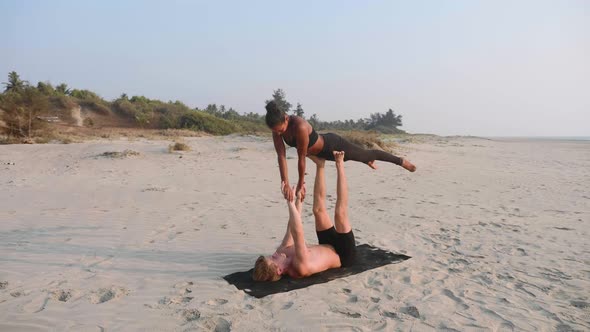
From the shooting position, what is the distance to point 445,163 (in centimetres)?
1394

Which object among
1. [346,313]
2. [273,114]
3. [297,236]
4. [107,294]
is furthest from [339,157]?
[107,294]

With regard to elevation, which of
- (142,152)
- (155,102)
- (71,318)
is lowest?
(71,318)

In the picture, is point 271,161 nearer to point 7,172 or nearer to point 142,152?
point 142,152

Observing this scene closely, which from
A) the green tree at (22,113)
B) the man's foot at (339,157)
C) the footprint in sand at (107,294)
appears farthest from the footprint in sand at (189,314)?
the green tree at (22,113)

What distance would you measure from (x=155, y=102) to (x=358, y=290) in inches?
1386

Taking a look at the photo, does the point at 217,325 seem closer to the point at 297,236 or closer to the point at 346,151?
the point at 297,236

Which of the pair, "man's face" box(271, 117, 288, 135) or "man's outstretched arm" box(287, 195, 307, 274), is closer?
"man's outstretched arm" box(287, 195, 307, 274)

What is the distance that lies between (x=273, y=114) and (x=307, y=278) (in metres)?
1.81

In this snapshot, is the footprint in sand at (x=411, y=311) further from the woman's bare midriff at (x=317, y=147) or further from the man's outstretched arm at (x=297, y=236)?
the woman's bare midriff at (x=317, y=147)

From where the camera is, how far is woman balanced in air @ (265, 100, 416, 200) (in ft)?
14.6

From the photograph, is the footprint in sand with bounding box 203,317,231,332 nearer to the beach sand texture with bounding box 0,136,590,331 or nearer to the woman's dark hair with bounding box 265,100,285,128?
the beach sand texture with bounding box 0,136,590,331

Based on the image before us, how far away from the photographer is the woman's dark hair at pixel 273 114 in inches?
174

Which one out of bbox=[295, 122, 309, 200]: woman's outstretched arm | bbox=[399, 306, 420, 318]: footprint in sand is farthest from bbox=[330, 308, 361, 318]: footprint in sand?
bbox=[295, 122, 309, 200]: woman's outstretched arm

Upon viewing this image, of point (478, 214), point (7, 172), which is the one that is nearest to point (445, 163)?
point (478, 214)
